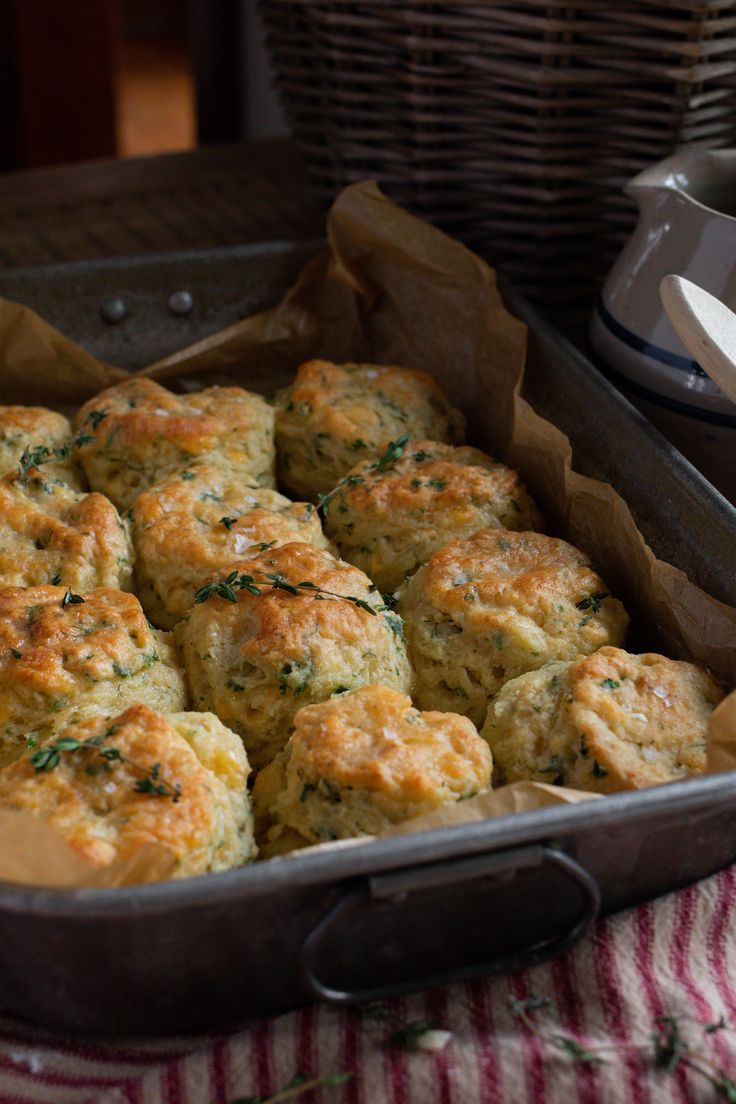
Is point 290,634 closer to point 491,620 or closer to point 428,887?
point 491,620

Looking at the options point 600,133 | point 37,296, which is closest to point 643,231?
point 600,133

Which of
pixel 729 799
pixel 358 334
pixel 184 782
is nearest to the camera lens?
pixel 729 799

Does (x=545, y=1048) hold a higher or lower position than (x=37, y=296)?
lower

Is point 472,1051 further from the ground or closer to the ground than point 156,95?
further from the ground

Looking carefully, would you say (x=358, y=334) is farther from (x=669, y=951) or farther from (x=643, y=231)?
(x=669, y=951)

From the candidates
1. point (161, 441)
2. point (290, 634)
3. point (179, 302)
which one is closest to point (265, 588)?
point (290, 634)

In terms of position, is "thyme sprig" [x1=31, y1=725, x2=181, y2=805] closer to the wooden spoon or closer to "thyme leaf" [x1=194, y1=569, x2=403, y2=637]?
"thyme leaf" [x1=194, y1=569, x2=403, y2=637]
